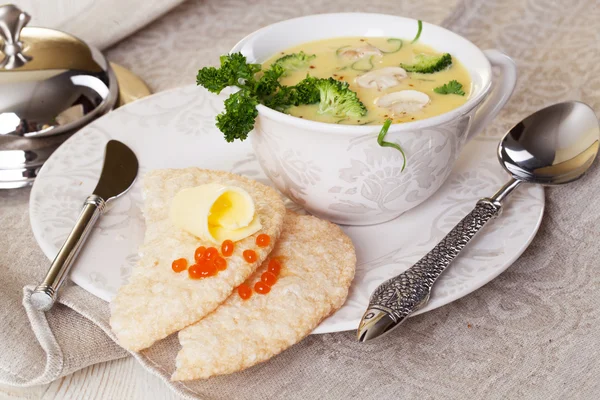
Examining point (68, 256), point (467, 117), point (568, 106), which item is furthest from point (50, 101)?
point (568, 106)

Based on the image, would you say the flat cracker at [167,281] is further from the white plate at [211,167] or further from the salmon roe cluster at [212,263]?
the white plate at [211,167]

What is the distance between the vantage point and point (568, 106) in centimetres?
261

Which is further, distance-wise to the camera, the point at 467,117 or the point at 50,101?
the point at 50,101

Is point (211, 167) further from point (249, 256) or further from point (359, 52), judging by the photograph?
point (249, 256)

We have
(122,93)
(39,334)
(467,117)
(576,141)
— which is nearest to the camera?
(39,334)

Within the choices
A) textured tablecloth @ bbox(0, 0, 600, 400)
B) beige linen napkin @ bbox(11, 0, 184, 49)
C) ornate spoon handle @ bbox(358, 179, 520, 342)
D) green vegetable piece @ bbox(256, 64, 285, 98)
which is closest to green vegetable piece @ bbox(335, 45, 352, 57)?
green vegetable piece @ bbox(256, 64, 285, 98)

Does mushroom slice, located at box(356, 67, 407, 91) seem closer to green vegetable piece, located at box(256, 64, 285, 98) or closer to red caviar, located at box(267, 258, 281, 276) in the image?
green vegetable piece, located at box(256, 64, 285, 98)

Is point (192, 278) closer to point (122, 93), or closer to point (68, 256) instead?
point (68, 256)

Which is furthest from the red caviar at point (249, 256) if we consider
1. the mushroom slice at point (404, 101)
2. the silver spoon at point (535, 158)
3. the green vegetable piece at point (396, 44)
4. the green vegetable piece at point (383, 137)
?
the green vegetable piece at point (396, 44)

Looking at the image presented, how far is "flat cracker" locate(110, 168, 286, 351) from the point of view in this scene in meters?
1.72

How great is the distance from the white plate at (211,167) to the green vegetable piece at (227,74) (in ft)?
1.57

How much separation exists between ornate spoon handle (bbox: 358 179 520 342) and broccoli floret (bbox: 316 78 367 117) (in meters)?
0.48

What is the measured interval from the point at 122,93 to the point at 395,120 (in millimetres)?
1481

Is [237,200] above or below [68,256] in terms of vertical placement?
above
